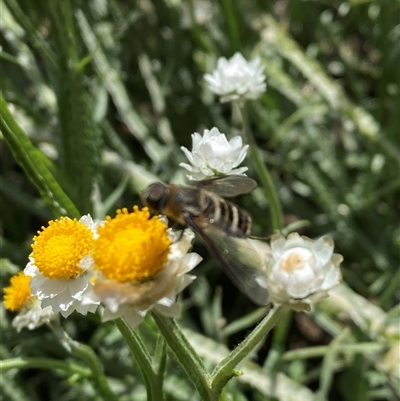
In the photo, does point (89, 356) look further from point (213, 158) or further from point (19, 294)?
point (213, 158)

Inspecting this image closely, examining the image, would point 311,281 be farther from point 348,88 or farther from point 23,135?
point 348,88

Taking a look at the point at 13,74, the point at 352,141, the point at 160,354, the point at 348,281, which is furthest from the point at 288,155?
the point at 160,354

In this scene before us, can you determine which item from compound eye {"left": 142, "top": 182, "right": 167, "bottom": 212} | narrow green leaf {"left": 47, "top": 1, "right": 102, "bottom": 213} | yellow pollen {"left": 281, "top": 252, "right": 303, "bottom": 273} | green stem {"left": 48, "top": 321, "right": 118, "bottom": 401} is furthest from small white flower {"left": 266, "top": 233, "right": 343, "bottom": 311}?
narrow green leaf {"left": 47, "top": 1, "right": 102, "bottom": 213}

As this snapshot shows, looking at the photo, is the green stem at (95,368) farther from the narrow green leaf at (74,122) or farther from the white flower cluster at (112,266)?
the narrow green leaf at (74,122)

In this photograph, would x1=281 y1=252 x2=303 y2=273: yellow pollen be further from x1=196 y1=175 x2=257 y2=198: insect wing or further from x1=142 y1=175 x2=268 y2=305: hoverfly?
x1=196 y1=175 x2=257 y2=198: insect wing

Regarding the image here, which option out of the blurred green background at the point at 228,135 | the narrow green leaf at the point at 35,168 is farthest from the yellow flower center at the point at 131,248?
the blurred green background at the point at 228,135

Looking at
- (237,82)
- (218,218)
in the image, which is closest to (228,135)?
(237,82)

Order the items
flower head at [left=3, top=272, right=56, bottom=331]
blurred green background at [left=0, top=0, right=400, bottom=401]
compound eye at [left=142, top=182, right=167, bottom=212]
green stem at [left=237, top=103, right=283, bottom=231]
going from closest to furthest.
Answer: compound eye at [left=142, top=182, right=167, bottom=212]
flower head at [left=3, top=272, right=56, bottom=331]
green stem at [left=237, top=103, right=283, bottom=231]
blurred green background at [left=0, top=0, right=400, bottom=401]
